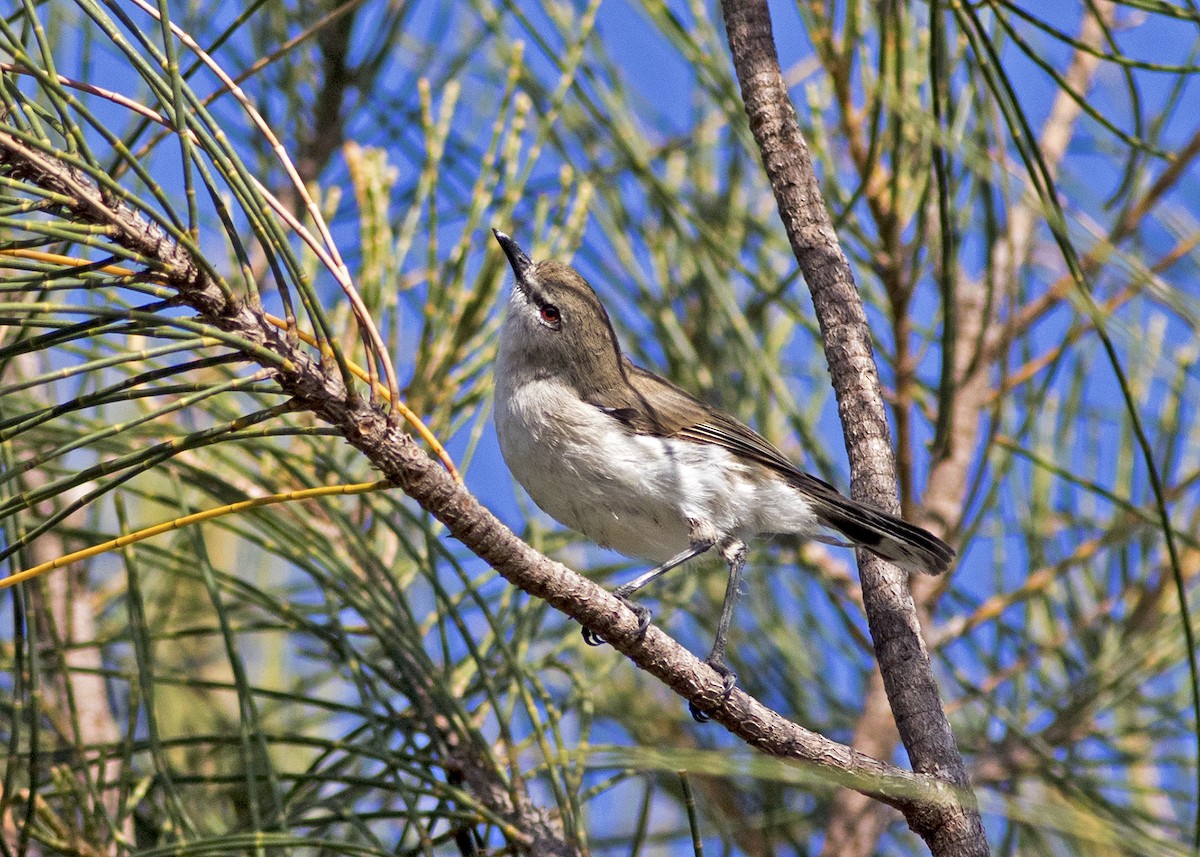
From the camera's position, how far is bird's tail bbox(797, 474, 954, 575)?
2.08m

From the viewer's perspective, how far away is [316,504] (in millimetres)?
2553

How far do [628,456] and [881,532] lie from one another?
72 cm

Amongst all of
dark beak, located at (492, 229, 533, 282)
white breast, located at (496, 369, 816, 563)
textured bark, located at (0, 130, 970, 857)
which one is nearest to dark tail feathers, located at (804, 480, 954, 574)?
white breast, located at (496, 369, 816, 563)

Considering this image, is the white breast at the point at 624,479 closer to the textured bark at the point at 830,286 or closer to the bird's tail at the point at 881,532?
the bird's tail at the point at 881,532

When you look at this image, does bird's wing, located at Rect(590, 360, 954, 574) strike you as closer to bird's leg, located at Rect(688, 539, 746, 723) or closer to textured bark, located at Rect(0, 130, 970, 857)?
bird's leg, located at Rect(688, 539, 746, 723)

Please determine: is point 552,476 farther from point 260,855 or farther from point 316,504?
point 260,855

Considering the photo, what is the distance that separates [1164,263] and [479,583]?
175 centimetres

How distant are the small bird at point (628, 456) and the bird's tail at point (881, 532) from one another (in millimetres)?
10

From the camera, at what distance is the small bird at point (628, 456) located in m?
2.66

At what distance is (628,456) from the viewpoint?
2715 mm

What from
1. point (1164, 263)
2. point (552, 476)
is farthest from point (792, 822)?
point (1164, 263)

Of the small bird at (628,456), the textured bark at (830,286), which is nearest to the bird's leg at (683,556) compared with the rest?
the small bird at (628,456)

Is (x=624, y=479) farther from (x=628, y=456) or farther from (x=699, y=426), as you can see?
(x=699, y=426)

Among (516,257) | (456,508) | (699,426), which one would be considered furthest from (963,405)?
(456,508)
